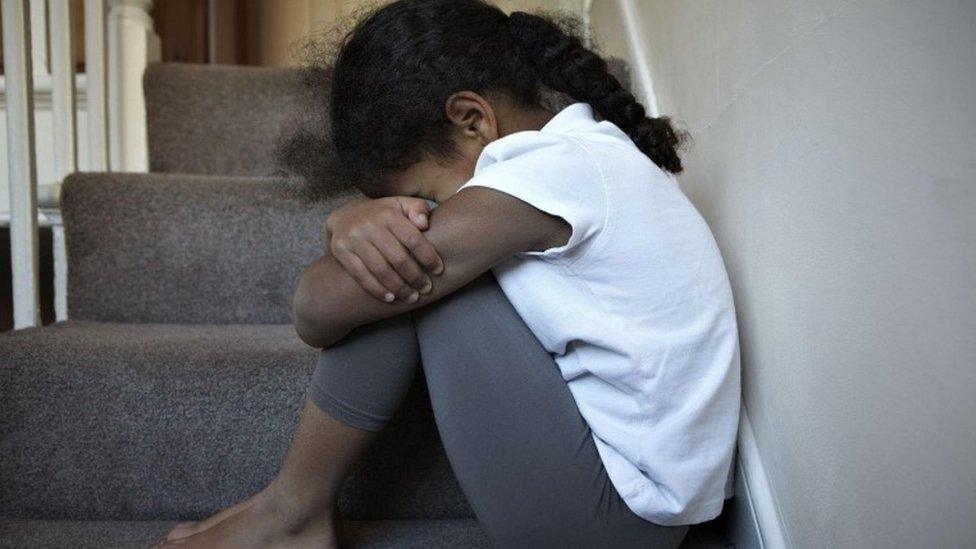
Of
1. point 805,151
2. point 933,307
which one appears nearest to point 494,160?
point 805,151

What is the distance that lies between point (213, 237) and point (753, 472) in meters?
0.85

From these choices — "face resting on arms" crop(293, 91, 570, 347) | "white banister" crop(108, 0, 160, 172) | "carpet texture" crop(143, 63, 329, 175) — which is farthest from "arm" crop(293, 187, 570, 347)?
"white banister" crop(108, 0, 160, 172)

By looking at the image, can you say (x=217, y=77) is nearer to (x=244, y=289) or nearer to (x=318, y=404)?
(x=244, y=289)

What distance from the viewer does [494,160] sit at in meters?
0.74

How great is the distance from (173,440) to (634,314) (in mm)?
562

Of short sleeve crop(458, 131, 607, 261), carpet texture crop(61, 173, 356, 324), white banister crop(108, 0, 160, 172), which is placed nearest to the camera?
short sleeve crop(458, 131, 607, 261)

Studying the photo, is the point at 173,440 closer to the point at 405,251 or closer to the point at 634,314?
the point at 405,251

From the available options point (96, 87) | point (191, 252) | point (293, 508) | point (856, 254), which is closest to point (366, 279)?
point (293, 508)

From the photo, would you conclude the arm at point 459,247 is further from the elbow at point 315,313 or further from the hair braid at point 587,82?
the hair braid at point 587,82

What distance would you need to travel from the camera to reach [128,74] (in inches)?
76.2

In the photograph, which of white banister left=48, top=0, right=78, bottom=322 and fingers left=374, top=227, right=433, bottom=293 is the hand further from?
white banister left=48, top=0, right=78, bottom=322

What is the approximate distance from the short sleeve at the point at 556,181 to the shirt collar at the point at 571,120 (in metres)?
0.07

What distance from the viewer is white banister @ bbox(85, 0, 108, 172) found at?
1.65 m

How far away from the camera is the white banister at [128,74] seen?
180cm
